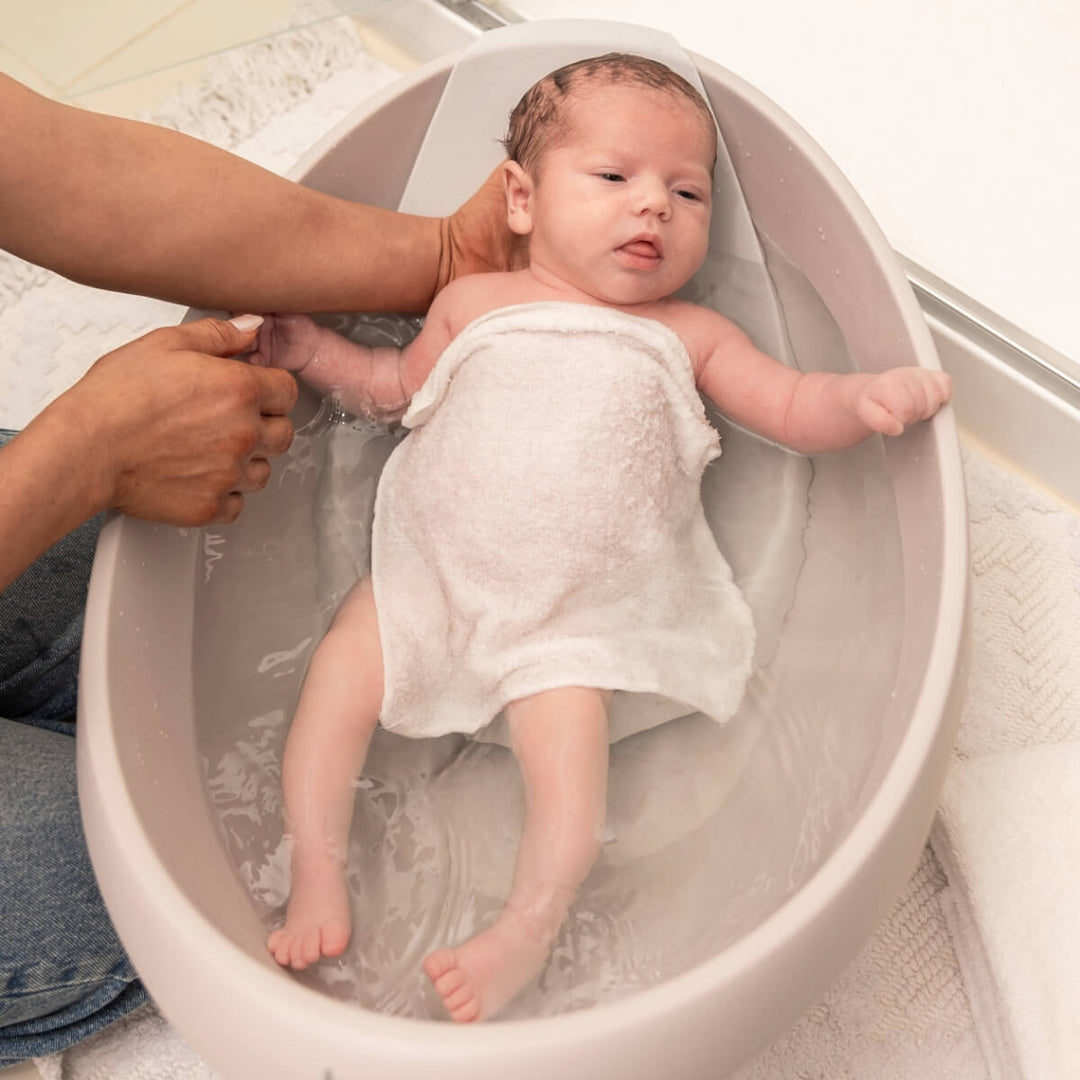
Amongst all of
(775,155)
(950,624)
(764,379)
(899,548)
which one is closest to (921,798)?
(950,624)

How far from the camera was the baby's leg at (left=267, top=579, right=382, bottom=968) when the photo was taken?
0.82m

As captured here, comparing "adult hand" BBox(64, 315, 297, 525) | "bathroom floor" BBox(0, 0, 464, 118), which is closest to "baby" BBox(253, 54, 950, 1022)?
"adult hand" BBox(64, 315, 297, 525)

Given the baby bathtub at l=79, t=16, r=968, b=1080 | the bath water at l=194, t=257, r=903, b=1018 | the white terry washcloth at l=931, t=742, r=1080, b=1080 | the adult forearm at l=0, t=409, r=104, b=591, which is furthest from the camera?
the white terry washcloth at l=931, t=742, r=1080, b=1080

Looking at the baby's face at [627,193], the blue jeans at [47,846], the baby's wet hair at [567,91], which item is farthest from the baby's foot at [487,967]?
the baby's wet hair at [567,91]

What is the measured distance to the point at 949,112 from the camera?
4.29ft

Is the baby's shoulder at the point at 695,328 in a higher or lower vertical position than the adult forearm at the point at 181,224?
lower

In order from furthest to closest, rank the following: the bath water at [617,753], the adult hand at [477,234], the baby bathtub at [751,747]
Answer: the adult hand at [477,234] → the bath water at [617,753] → the baby bathtub at [751,747]

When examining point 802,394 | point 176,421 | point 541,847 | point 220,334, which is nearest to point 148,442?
point 176,421

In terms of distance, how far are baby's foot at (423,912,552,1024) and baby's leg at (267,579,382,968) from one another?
0.08 m

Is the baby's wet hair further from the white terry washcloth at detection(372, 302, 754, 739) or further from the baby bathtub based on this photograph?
the white terry washcloth at detection(372, 302, 754, 739)

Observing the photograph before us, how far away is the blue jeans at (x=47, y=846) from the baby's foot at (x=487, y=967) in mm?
302

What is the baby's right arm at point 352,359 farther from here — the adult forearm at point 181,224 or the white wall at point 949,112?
the white wall at point 949,112

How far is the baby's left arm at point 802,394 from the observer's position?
2.85 ft

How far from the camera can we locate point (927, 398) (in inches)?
Answer: 34.1
